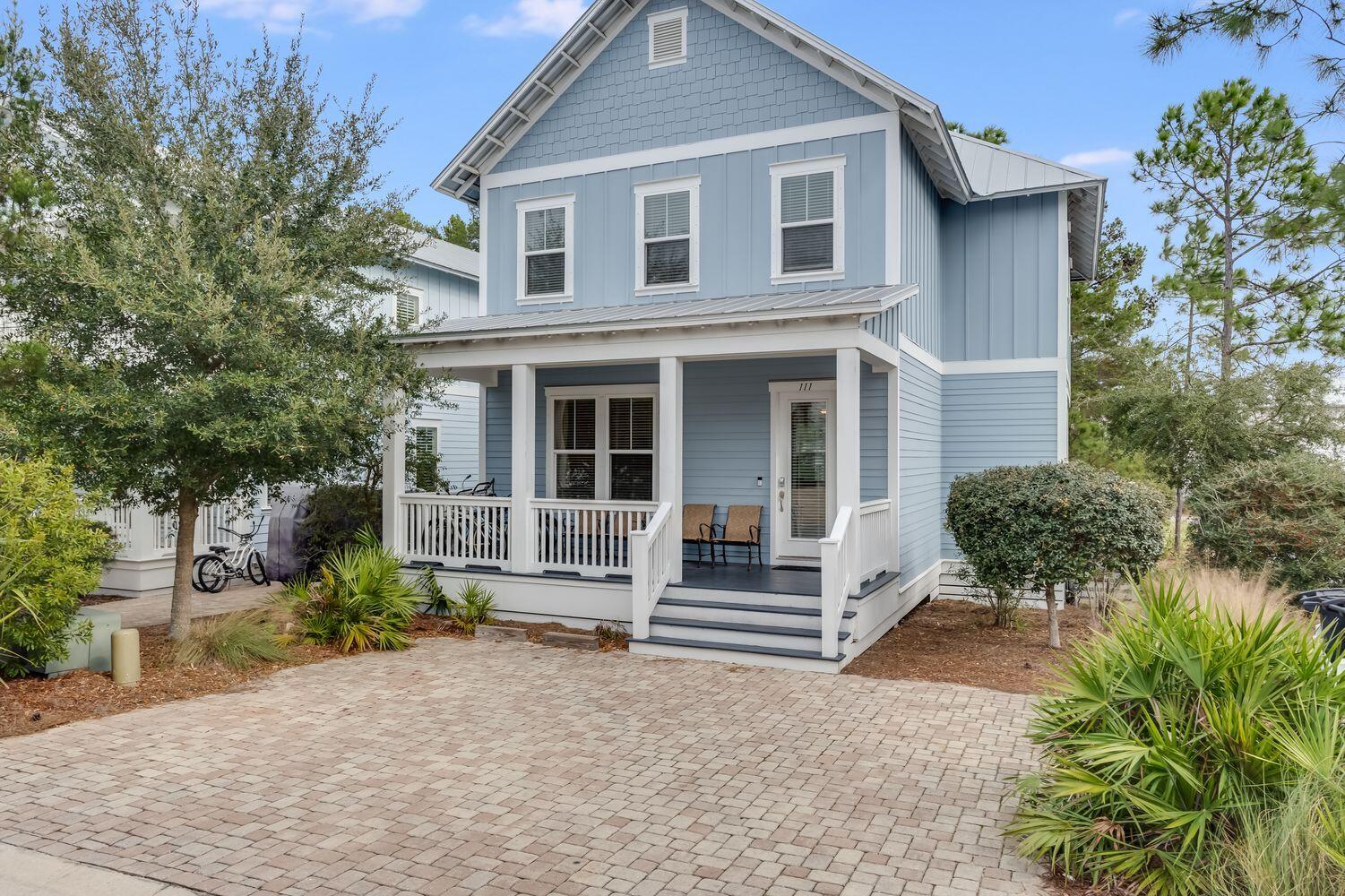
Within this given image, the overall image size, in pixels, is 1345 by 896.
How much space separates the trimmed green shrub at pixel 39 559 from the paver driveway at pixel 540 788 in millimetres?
1263

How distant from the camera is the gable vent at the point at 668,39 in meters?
11.9

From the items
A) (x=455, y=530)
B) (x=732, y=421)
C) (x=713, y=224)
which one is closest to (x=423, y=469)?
(x=455, y=530)

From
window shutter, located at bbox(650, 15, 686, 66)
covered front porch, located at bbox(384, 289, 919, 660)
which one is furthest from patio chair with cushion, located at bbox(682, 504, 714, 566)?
window shutter, located at bbox(650, 15, 686, 66)

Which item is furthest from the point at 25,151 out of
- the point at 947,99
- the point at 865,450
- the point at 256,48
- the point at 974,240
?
the point at 947,99

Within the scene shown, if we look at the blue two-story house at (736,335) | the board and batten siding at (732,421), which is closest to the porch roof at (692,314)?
the blue two-story house at (736,335)

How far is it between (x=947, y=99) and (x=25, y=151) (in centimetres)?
2147

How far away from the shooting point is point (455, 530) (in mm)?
11406

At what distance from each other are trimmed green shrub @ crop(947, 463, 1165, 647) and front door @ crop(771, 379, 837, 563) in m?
2.37

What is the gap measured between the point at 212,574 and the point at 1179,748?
1356 centimetres

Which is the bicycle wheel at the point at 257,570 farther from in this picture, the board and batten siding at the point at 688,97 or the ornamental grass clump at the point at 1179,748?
the ornamental grass clump at the point at 1179,748

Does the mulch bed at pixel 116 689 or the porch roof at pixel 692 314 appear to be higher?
the porch roof at pixel 692 314

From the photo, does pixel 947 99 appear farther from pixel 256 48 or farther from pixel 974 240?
pixel 256 48

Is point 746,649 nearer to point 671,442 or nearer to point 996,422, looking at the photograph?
point 671,442

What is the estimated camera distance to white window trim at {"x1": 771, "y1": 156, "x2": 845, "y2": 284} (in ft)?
36.3
